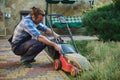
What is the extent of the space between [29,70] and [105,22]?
4.70 metres

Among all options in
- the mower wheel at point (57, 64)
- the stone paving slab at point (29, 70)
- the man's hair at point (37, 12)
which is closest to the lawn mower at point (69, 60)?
the mower wheel at point (57, 64)

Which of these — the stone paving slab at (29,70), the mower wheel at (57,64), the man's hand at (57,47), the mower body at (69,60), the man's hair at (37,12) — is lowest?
the stone paving slab at (29,70)

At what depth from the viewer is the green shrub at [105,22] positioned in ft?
41.8

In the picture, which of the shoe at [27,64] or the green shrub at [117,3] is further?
the green shrub at [117,3]

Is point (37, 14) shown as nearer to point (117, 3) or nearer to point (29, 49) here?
point (29, 49)

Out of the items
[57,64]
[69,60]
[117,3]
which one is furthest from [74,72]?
[117,3]

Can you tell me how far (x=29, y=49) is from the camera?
9.02 meters

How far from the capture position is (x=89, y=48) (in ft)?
37.7

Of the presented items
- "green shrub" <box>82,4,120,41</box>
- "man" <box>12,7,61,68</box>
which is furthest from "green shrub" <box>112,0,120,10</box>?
"man" <box>12,7,61,68</box>

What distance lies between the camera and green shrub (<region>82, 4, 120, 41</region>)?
12734mm

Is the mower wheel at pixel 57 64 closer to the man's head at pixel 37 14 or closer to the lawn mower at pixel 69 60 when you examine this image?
the lawn mower at pixel 69 60

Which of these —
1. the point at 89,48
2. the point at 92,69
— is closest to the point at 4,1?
the point at 89,48

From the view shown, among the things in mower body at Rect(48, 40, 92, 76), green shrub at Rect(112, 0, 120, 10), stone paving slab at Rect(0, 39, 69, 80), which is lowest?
stone paving slab at Rect(0, 39, 69, 80)

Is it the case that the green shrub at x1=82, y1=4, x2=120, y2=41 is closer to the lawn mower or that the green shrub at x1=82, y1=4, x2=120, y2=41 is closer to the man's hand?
the lawn mower
